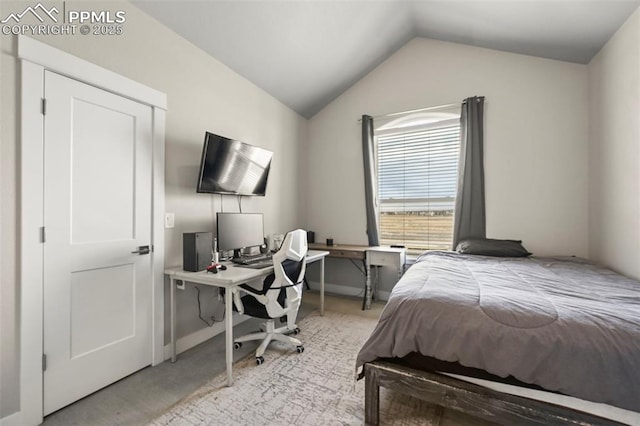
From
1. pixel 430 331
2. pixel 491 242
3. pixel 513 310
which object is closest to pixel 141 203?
pixel 430 331

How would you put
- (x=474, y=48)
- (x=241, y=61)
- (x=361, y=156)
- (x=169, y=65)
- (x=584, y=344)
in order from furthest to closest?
(x=361, y=156) < (x=474, y=48) < (x=241, y=61) < (x=169, y=65) < (x=584, y=344)

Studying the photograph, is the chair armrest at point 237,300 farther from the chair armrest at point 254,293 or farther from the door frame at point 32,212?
the door frame at point 32,212

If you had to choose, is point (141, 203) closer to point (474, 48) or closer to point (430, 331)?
point (430, 331)

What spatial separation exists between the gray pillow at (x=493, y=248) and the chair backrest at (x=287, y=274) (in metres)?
1.87

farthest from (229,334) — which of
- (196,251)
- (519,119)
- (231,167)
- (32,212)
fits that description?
(519,119)

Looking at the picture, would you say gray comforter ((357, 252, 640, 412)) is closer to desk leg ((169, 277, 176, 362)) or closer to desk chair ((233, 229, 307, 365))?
desk chair ((233, 229, 307, 365))

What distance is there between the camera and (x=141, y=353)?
78.8 inches

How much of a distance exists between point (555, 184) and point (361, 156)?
7.29ft

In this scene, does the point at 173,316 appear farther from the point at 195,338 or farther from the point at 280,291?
the point at 280,291

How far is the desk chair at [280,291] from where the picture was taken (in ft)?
6.63

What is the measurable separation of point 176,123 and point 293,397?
232 cm

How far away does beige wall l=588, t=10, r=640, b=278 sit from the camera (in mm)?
2004

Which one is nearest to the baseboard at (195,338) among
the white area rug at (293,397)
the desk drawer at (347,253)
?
the white area rug at (293,397)

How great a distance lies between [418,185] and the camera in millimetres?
3539
